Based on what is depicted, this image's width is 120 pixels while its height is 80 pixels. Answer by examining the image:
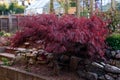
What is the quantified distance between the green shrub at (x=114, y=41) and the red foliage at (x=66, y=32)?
13cm

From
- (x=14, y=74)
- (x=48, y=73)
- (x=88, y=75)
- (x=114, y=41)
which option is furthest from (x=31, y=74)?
(x=114, y=41)

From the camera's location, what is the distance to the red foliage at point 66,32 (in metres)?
5.22

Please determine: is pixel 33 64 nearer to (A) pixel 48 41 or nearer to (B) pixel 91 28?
(A) pixel 48 41

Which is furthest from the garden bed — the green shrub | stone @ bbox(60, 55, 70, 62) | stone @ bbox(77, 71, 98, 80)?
the green shrub

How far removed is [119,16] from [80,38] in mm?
1414

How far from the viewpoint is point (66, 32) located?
525 cm

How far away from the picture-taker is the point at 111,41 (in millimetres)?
5691

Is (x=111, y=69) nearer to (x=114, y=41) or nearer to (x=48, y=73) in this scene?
(x=114, y=41)

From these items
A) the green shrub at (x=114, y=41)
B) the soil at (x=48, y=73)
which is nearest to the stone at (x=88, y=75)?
the soil at (x=48, y=73)

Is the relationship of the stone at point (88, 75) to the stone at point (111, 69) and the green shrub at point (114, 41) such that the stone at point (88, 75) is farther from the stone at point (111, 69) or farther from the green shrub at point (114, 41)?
the green shrub at point (114, 41)

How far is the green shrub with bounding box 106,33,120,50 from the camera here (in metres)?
5.60

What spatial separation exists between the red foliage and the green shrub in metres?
0.13

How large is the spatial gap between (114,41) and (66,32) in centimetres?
103

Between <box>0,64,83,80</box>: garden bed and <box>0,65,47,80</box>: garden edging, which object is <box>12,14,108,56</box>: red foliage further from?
<box>0,65,47,80</box>: garden edging
